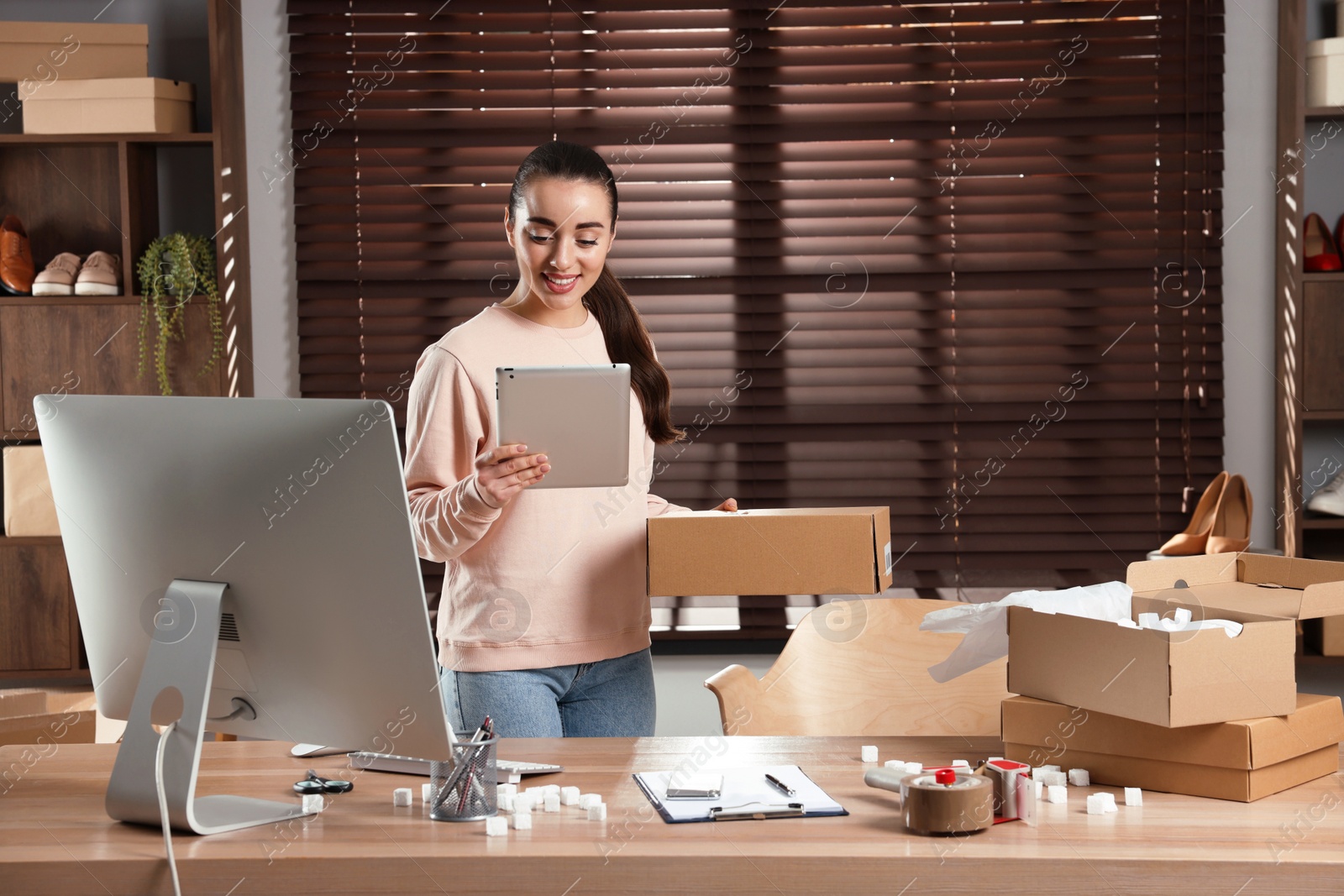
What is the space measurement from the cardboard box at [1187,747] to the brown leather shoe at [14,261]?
2.69 metres

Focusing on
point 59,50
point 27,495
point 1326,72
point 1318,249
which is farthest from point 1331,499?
point 59,50

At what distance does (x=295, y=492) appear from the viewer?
3.83 feet

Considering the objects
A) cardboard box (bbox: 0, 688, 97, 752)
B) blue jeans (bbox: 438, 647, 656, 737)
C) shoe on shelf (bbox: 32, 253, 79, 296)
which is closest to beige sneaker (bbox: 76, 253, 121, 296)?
shoe on shelf (bbox: 32, 253, 79, 296)

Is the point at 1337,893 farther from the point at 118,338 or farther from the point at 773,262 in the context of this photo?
the point at 118,338

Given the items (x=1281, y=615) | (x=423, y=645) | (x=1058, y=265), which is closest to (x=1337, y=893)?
(x=1281, y=615)

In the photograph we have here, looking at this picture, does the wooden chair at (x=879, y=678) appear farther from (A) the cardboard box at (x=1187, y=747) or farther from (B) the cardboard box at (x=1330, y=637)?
(B) the cardboard box at (x=1330, y=637)

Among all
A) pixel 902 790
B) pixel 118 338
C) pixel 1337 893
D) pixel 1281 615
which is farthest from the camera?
pixel 118 338

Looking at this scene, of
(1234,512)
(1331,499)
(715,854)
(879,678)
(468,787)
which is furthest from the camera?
(1331,499)

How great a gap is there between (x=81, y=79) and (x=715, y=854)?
268cm

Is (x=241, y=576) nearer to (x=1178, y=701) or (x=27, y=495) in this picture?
(x=1178, y=701)

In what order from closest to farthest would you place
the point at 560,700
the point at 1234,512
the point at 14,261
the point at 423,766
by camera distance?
the point at 423,766
the point at 560,700
the point at 1234,512
the point at 14,261

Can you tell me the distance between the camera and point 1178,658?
123cm

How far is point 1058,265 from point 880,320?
0.49m

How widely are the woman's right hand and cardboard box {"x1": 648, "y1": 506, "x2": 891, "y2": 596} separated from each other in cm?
23
